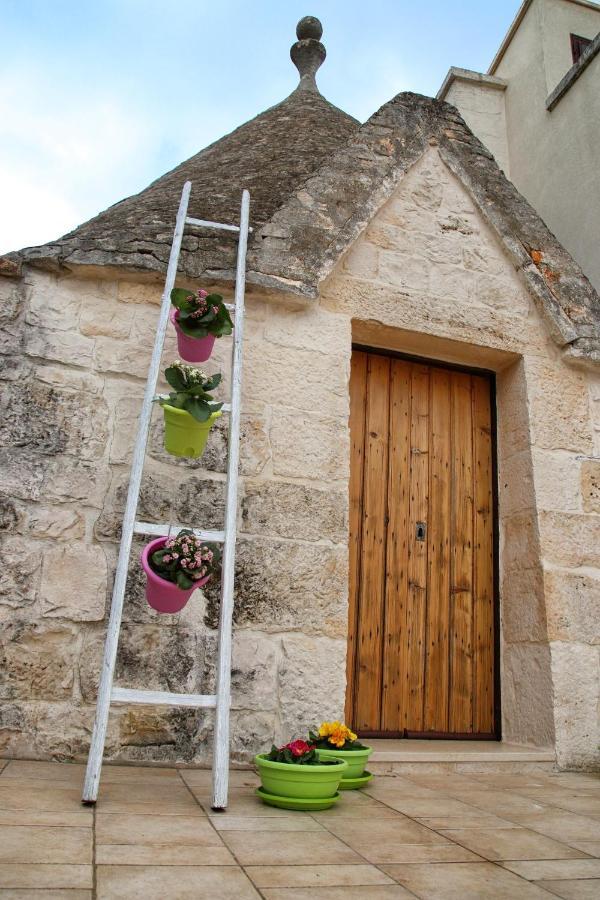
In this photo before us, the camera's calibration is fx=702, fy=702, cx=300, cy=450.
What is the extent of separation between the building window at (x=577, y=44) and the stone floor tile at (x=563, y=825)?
239 inches

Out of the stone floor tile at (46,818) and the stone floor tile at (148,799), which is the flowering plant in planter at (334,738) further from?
the stone floor tile at (46,818)

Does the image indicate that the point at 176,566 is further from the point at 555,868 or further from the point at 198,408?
the point at 555,868

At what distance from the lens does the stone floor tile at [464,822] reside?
6.19 ft

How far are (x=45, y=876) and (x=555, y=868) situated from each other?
1.08 metres

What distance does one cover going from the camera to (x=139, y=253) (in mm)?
2887

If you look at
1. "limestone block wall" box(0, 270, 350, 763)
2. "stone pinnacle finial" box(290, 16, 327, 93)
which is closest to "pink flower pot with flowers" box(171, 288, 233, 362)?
"limestone block wall" box(0, 270, 350, 763)

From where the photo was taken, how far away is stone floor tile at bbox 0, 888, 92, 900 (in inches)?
46.1

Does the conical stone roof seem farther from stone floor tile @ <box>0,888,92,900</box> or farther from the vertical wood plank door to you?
stone floor tile @ <box>0,888,92,900</box>

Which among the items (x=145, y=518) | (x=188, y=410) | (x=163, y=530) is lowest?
(x=163, y=530)

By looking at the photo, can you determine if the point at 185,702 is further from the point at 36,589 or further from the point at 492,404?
the point at 492,404

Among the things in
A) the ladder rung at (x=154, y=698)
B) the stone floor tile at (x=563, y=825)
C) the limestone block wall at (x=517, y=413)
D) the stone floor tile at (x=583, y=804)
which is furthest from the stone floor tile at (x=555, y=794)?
the ladder rung at (x=154, y=698)

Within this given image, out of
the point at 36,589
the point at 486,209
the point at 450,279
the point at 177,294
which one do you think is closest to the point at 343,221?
the point at 450,279

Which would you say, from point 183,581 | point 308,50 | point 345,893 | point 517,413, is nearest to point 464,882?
point 345,893

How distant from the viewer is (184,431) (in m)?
2.31
